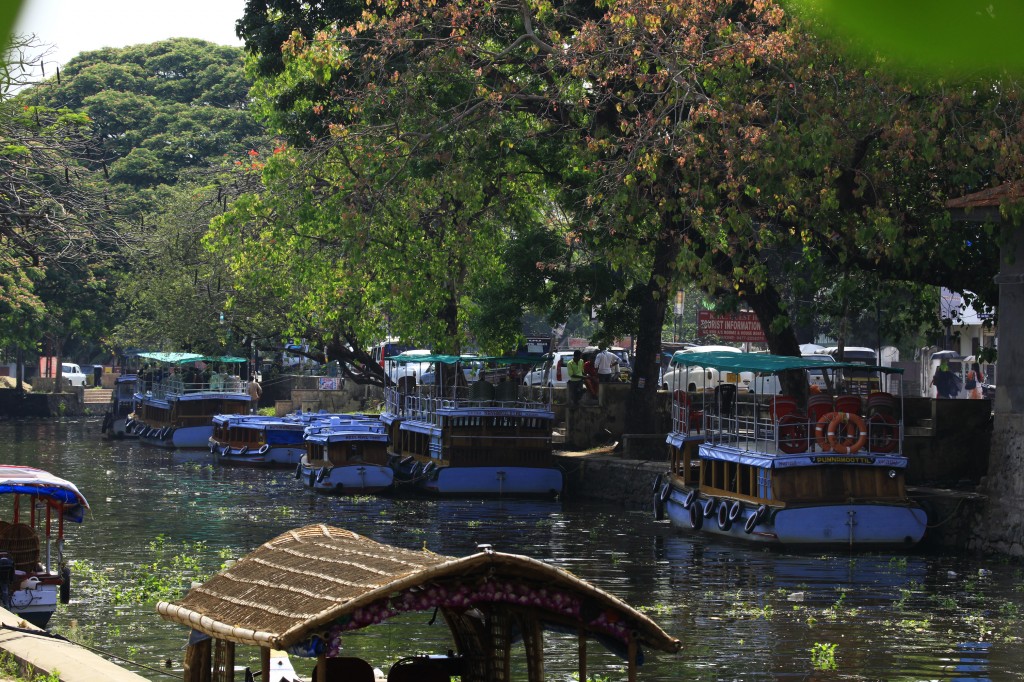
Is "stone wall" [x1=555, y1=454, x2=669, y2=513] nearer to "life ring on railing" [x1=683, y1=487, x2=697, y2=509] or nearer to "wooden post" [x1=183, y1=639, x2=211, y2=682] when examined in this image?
"life ring on railing" [x1=683, y1=487, x2=697, y2=509]

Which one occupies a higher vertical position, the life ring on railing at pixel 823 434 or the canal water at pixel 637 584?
the life ring on railing at pixel 823 434

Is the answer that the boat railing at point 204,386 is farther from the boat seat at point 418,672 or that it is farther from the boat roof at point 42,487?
the boat seat at point 418,672

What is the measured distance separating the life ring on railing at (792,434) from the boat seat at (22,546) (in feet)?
37.9

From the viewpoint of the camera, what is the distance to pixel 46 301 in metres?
53.2

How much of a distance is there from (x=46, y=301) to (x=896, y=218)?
42.6 metres

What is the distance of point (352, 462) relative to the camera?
3016 centimetres

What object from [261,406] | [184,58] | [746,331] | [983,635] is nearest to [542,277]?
[746,331]

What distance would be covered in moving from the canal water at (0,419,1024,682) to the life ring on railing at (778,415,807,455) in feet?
5.71

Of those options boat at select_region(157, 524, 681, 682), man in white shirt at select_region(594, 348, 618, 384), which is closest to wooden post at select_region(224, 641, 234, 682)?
boat at select_region(157, 524, 681, 682)

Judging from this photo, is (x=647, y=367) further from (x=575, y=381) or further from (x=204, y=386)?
(x=204, y=386)

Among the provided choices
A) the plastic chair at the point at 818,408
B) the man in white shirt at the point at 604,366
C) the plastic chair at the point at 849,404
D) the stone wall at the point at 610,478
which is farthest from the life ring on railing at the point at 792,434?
the man in white shirt at the point at 604,366

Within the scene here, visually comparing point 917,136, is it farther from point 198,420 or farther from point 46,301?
point 46,301

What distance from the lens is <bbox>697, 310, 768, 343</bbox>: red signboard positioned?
31.1m

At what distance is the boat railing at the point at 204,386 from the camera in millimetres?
46500
